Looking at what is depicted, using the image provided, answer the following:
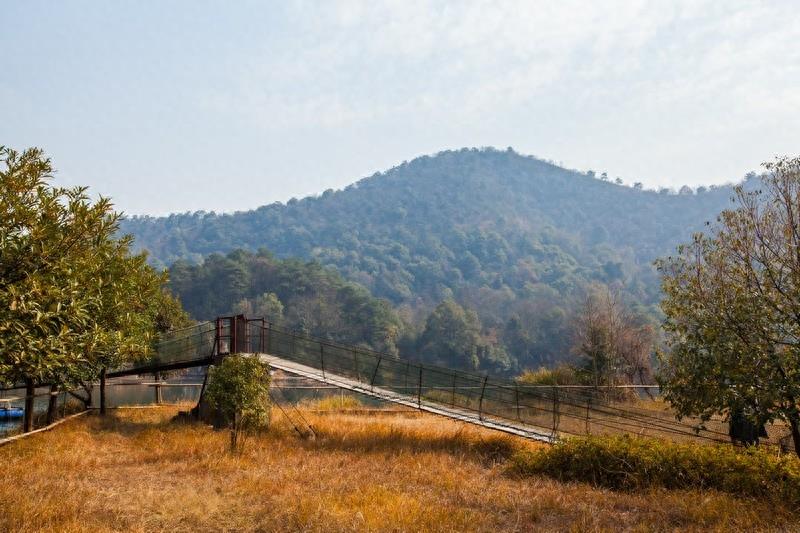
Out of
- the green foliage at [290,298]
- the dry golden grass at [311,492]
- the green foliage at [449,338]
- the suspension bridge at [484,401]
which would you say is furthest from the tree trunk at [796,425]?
the green foliage at [449,338]

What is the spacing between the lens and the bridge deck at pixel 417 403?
15500 millimetres

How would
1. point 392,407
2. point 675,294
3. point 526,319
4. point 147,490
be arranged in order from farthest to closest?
1. point 526,319
2. point 392,407
3. point 675,294
4. point 147,490

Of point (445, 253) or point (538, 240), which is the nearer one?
point (445, 253)

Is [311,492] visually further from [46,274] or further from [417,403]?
[417,403]

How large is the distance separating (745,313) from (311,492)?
780 centimetres

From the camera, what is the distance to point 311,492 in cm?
1027

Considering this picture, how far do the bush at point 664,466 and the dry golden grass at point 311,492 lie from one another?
663mm

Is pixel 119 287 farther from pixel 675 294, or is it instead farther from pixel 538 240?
pixel 538 240

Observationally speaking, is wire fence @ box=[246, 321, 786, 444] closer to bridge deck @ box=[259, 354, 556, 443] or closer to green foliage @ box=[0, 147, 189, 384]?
bridge deck @ box=[259, 354, 556, 443]

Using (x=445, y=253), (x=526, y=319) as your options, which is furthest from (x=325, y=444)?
(x=445, y=253)

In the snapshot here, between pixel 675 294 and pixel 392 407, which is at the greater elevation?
pixel 675 294

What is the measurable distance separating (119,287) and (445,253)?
168158 millimetres

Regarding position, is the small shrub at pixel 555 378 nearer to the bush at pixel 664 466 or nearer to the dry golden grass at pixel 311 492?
the dry golden grass at pixel 311 492

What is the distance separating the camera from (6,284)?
8523 mm
